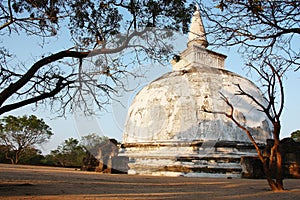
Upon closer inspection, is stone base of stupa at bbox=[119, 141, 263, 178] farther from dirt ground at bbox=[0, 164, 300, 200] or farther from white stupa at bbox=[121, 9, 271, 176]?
dirt ground at bbox=[0, 164, 300, 200]

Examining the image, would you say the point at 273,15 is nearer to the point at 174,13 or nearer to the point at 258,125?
the point at 174,13

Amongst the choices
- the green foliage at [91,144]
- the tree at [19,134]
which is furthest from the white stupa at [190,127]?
the tree at [19,134]

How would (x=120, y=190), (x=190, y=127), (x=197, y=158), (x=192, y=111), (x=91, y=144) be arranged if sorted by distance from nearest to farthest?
(x=120, y=190), (x=197, y=158), (x=190, y=127), (x=192, y=111), (x=91, y=144)

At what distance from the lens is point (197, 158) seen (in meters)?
12.6

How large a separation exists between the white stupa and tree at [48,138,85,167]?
65.0 ft

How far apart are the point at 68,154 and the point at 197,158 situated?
24850 millimetres

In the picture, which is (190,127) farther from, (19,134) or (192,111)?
(19,134)

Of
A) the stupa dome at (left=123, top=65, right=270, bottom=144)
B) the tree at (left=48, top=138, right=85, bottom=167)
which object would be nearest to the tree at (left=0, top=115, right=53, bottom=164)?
the tree at (left=48, top=138, right=85, bottom=167)

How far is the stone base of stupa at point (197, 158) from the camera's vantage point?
1247cm

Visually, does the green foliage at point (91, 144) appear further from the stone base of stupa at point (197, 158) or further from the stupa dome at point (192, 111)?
the stone base of stupa at point (197, 158)

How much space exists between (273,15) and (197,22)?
14.2 m

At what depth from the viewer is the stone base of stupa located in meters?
12.5

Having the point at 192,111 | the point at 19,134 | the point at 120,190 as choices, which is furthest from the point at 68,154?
the point at 120,190

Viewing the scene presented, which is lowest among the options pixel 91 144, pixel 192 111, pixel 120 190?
pixel 120 190
